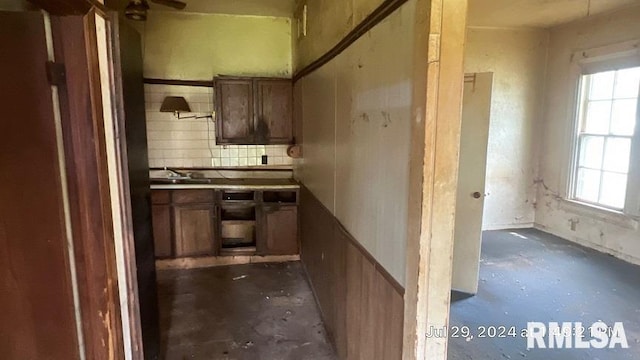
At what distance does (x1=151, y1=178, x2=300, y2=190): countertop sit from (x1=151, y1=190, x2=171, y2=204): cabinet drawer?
1.8 inches

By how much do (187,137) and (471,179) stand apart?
3234 millimetres

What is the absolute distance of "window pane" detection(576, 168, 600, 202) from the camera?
15.4 feet

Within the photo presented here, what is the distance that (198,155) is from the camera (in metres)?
4.66

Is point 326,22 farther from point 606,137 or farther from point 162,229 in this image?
point 606,137

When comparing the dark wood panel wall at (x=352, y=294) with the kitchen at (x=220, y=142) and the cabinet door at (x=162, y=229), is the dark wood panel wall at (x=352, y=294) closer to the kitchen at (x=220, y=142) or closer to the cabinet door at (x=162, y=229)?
the kitchen at (x=220, y=142)

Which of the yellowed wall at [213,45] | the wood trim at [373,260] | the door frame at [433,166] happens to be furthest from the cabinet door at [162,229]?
the door frame at [433,166]

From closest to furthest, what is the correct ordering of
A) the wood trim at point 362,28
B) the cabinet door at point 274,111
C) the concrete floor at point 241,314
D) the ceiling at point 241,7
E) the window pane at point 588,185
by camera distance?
the wood trim at point 362,28 → the concrete floor at point 241,314 → the ceiling at point 241,7 → the cabinet door at point 274,111 → the window pane at point 588,185

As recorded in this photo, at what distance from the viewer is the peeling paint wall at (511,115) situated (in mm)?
5215

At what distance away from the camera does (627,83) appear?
4285 millimetres

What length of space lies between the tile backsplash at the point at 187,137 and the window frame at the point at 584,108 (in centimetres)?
406

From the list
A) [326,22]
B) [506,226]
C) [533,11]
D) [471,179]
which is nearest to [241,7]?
[326,22]

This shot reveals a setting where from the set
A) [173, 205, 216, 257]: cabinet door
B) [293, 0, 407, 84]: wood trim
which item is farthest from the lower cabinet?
[293, 0, 407, 84]: wood trim

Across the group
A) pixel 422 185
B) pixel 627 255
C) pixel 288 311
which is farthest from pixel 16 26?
pixel 627 255

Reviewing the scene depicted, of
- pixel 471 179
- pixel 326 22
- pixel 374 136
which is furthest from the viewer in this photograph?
pixel 471 179
